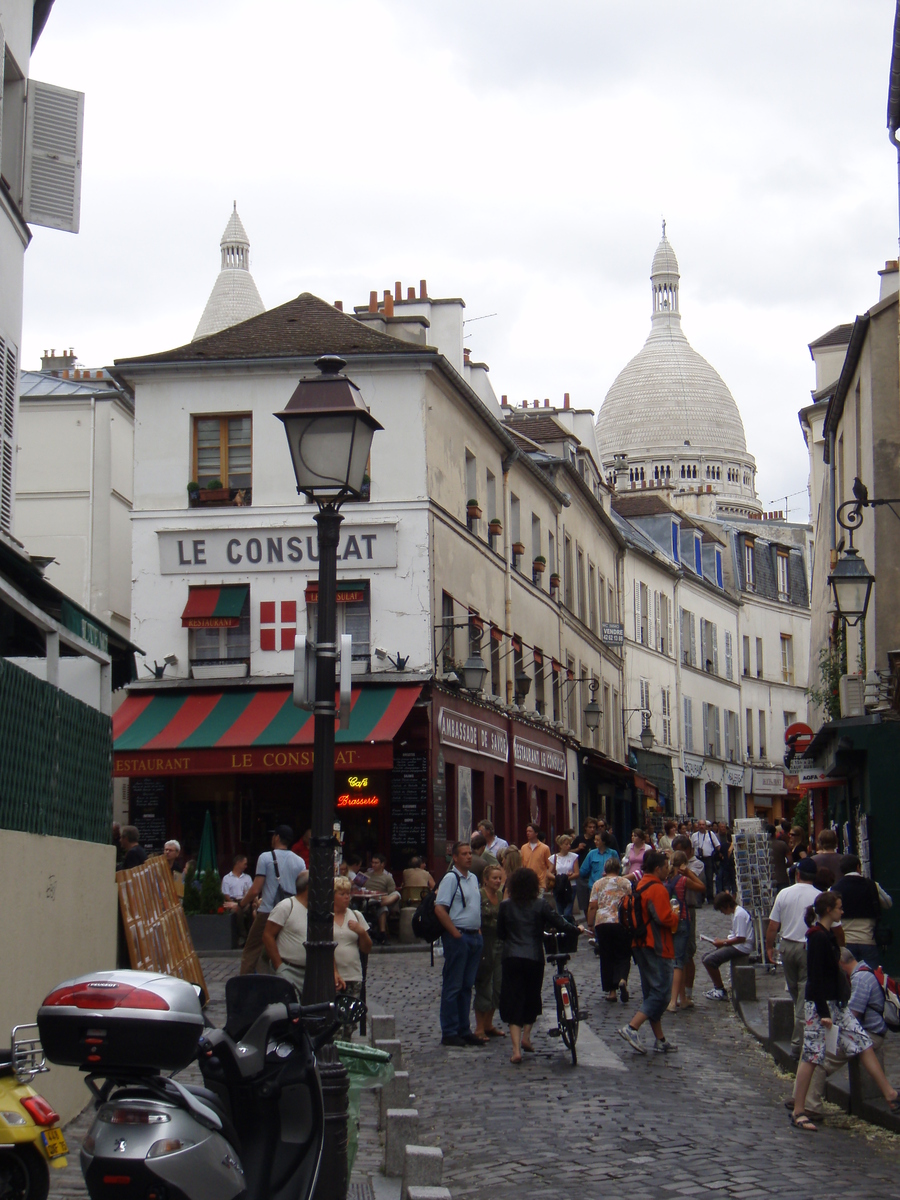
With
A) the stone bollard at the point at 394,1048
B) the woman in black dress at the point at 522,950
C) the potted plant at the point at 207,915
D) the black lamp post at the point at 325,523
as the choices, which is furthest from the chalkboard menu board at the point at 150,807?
the black lamp post at the point at 325,523

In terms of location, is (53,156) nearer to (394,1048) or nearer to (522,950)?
(522,950)

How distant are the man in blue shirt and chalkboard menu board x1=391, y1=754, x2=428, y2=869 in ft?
39.3

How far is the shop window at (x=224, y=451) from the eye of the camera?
2652 centimetres

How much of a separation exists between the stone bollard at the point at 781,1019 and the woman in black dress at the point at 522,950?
1716 millimetres

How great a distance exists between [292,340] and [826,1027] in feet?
63.3

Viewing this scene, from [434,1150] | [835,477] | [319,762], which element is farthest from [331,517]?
[835,477]

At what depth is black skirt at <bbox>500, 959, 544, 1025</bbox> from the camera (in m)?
12.3

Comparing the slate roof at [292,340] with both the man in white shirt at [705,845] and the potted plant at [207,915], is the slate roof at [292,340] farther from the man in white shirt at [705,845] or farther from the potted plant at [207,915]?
the man in white shirt at [705,845]

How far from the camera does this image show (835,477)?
24.3 metres

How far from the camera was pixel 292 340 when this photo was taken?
27.0 m

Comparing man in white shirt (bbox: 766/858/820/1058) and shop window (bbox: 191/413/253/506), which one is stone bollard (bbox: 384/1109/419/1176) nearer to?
man in white shirt (bbox: 766/858/820/1058)

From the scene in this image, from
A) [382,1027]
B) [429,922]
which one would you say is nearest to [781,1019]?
[429,922]

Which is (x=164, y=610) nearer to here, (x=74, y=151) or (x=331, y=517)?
(x=74, y=151)

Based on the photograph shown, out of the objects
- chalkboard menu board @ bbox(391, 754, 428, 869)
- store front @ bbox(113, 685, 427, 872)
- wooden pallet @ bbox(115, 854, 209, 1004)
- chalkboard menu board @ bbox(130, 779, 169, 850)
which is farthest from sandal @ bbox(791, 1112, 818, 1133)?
chalkboard menu board @ bbox(130, 779, 169, 850)
